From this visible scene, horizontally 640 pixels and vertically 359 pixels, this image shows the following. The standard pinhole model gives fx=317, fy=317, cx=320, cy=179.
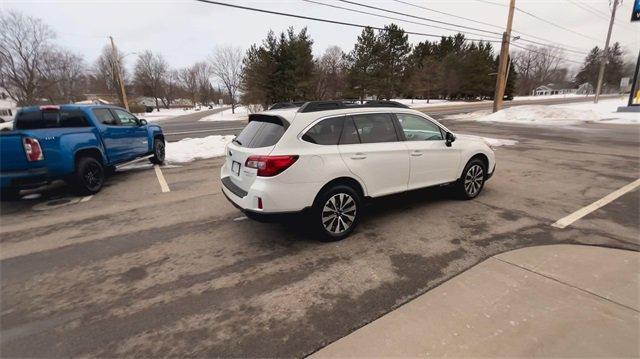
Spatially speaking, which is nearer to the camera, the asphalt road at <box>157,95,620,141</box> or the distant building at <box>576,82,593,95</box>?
the asphalt road at <box>157,95,620,141</box>

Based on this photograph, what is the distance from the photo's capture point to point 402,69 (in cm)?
4641

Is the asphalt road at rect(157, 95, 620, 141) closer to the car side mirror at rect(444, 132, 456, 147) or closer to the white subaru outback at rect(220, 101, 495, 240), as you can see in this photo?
the white subaru outback at rect(220, 101, 495, 240)

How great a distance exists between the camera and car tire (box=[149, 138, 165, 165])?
368 inches

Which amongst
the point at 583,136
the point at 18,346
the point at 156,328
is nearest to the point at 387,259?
the point at 156,328

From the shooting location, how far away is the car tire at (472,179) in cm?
544

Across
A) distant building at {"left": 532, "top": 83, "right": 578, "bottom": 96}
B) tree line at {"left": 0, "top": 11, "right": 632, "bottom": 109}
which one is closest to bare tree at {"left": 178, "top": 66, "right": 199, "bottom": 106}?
tree line at {"left": 0, "top": 11, "right": 632, "bottom": 109}

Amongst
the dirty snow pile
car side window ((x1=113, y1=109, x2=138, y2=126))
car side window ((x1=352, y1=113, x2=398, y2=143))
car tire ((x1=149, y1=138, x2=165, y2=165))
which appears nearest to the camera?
car side window ((x1=352, y1=113, x2=398, y2=143))

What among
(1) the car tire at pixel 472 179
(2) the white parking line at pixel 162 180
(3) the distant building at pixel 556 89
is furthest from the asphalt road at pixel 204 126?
(3) the distant building at pixel 556 89

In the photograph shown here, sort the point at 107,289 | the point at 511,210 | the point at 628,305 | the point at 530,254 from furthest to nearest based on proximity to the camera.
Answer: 1. the point at 511,210
2. the point at 530,254
3. the point at 107,289
4. the point at 628,305

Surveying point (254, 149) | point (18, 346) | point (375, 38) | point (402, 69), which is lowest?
point (18, 346)

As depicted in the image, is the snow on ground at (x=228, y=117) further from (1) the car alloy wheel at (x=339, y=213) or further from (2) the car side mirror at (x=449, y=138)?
(1) the car alloy wheel at (x=339, y=213)

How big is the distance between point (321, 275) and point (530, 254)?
2429 mm

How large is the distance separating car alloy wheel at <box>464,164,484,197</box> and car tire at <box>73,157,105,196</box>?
7361mm

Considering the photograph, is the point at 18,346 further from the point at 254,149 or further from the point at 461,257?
the point at 461,257
